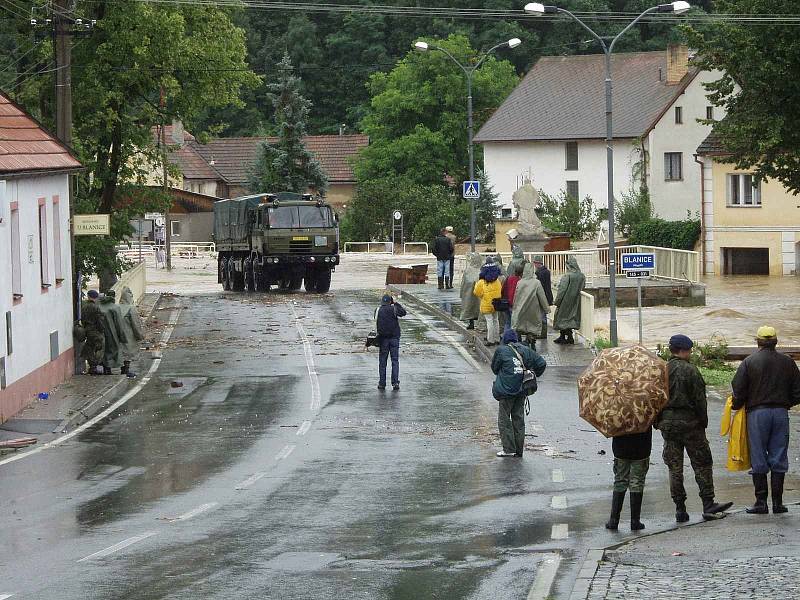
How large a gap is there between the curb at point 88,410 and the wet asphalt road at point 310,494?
53 centimetres

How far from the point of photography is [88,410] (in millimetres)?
22828

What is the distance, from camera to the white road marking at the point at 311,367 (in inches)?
931

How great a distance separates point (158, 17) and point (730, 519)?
30.4 meters

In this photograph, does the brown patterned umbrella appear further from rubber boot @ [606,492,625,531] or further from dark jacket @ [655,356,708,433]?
rubber boot @ [606,492,625,531]

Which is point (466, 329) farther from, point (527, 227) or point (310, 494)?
point (310, 494)

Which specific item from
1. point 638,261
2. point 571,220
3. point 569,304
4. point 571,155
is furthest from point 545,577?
point 571,155

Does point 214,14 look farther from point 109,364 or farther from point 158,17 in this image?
point 109,364

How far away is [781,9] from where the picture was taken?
1293 inches

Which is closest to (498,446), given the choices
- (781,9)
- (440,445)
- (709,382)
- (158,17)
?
(440,445)

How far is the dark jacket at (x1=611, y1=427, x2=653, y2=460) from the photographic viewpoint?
12594 millimetres

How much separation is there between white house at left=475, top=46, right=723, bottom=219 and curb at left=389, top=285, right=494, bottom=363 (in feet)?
115

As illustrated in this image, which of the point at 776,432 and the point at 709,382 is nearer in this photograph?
the point at 776,432

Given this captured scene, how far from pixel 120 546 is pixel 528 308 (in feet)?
53.3

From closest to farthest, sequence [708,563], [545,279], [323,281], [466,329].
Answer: [708,563], [545,279], [466,329], [323,281]
